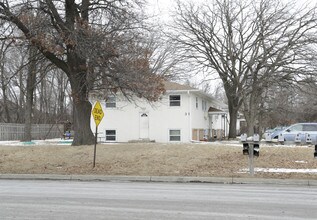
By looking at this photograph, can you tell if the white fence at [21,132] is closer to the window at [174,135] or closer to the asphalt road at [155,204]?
the window at [174,135]

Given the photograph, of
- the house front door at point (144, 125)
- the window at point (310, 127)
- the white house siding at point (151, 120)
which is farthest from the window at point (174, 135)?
the window at point (310, 127)

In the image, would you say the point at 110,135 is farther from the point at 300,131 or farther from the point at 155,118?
the point at 300,131

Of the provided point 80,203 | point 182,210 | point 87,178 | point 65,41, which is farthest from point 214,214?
point 65,41

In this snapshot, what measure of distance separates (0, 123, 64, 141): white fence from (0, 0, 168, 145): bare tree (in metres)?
15.1

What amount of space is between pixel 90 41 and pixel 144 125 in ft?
49.1

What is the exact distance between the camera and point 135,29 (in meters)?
22.2

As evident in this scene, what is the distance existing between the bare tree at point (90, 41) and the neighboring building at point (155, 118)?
32.0ft

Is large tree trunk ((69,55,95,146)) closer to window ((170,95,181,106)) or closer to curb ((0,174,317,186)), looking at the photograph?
curb ((0,174,317,186))

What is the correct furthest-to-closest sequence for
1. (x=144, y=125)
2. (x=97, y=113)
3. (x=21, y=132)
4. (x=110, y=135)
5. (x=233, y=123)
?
(x=233, y=123) → (x=21, y=132) → (x=110, y=135) → (x=144, y=125) → (x=97, y=113)

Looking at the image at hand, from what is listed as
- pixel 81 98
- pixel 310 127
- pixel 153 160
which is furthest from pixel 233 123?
pixel 153 160

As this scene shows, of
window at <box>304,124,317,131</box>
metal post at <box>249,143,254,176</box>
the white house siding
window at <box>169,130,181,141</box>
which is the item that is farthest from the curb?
window at <box>169,130,181,141</box>

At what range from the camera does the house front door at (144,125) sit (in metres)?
33.7

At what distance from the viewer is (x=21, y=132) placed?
38.8m

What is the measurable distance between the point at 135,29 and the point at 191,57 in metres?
16.6
